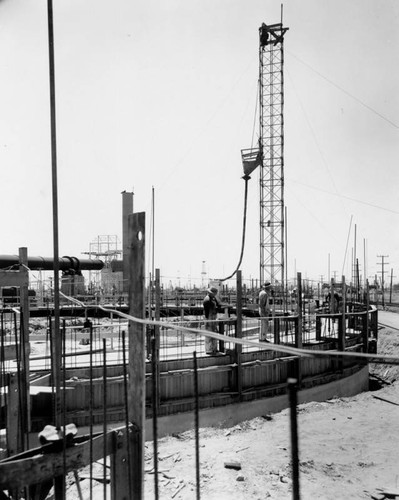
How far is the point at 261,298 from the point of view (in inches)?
416

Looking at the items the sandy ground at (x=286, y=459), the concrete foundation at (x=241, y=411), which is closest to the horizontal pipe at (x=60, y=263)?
the concrete foundation at (x=241, y=411)

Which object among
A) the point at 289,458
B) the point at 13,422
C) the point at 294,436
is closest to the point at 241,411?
the point at 289,458

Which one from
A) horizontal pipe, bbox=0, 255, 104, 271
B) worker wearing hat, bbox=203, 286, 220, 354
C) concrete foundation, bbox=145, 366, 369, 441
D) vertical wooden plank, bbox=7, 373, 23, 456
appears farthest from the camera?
horizontal pipe, bbox=0, 255, 104, 271

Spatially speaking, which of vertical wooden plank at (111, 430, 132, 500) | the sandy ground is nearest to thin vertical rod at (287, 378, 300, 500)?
vertical wooden plank at (111, 430, 132, 500)

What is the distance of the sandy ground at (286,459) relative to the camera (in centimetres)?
469

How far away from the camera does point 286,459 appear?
17.8ft

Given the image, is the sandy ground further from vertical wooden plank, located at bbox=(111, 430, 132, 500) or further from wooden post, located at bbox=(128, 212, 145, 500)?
wooden post, located at bbox=(128, 212, 145, 500)

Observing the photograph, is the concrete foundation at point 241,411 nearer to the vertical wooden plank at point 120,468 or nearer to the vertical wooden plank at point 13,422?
the vertical wooden plank at point 13,422

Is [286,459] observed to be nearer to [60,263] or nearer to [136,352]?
[136,352]

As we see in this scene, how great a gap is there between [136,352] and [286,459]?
4.08 m

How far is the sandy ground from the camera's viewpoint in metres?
4.69

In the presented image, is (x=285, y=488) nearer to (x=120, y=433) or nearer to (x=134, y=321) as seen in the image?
(x=120, y=433)

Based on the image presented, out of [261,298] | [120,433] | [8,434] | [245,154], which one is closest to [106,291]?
[245,154]

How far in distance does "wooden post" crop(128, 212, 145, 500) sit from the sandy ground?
2.58 meters
